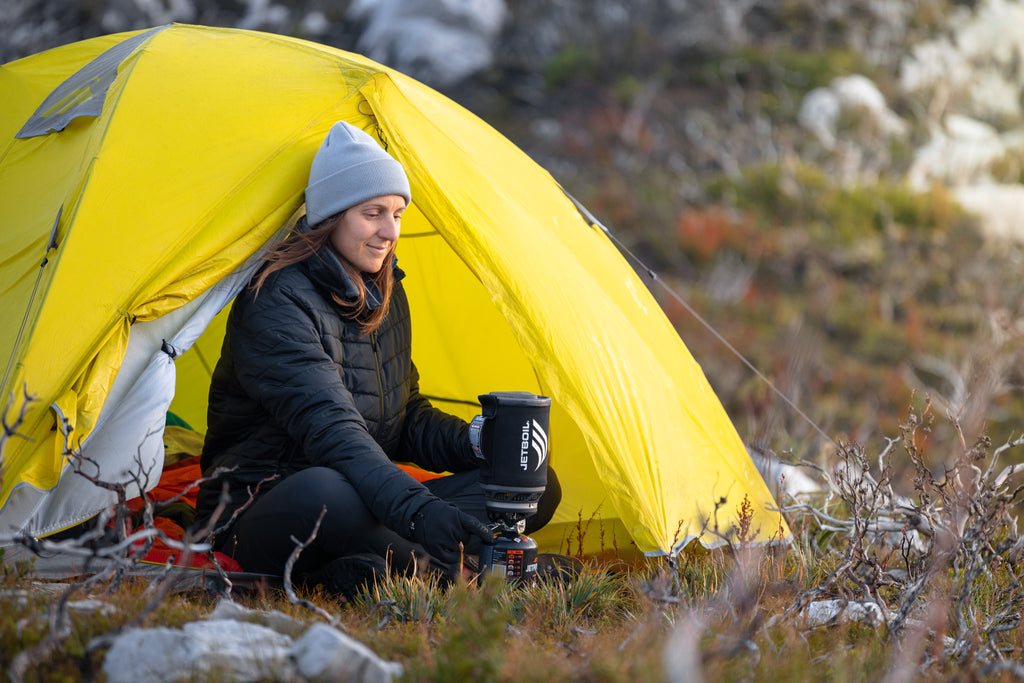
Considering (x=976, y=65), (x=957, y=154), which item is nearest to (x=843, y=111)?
(x=957, y=154)

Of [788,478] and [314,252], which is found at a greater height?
[314,252]

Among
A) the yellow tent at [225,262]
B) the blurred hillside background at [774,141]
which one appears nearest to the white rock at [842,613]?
the yellow tent at [225,262]

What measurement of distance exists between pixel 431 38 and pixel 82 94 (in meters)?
10.7

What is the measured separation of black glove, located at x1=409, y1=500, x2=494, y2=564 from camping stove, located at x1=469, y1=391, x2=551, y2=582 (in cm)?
7

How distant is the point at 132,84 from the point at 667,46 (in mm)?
12561

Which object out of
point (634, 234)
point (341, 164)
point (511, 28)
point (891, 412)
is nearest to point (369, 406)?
point (341, 164)

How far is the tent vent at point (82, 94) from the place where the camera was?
335 centimetres

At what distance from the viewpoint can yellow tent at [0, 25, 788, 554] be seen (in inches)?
112

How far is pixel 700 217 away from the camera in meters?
11.6

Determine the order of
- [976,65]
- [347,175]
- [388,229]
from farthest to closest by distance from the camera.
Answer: [976,65] → [388,229] → [347,175]

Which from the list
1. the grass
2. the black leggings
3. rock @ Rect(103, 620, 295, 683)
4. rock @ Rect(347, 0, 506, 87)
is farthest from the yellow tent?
rock @ Rect(347, 0, 506, 87)

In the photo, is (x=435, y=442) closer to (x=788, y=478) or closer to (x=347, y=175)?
(x=347, y=175)

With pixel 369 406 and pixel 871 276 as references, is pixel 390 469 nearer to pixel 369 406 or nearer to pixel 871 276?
pixel 369 406

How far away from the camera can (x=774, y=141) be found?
1307 cm
